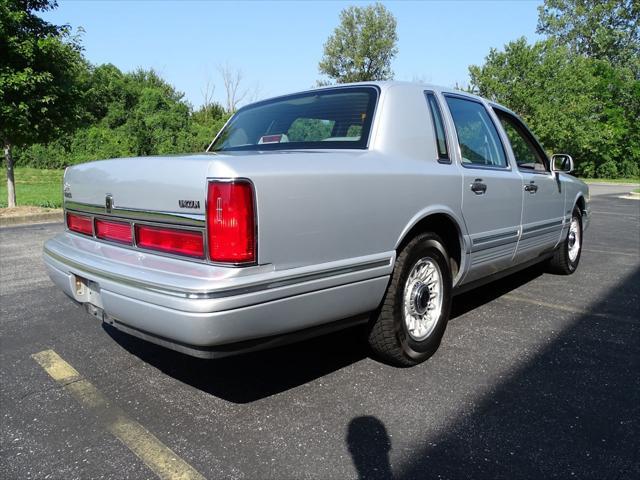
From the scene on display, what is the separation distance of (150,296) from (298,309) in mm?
664

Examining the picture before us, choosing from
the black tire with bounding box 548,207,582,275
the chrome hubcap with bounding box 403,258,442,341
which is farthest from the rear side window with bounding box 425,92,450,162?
the black tire with bounding box 548,207,582,275

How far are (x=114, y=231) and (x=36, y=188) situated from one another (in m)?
19.2

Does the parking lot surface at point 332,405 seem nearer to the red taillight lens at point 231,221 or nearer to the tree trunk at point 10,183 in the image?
the red taillight lens at point 231,221

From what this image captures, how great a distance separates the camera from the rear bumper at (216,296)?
2135 millimetres

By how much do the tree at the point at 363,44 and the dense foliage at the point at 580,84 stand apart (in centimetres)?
1525

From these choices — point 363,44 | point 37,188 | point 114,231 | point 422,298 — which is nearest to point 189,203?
point 114,231

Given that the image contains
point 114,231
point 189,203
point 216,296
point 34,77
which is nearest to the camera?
point 216,296

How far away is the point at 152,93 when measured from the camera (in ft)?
86.6

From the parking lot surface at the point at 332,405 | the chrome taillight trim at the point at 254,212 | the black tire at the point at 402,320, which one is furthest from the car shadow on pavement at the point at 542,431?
the chrome taillight trim at the point at 254,212

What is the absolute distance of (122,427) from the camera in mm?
2512

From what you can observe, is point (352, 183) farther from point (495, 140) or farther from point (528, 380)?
point (495, 140)

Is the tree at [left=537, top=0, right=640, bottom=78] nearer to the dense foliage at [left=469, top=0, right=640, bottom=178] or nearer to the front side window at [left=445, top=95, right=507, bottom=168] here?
the dense foliage at [left=469, top=0, right=640, bottom=178]

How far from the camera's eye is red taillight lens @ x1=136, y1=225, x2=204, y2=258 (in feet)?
7.50

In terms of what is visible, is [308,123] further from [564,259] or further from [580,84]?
[580,84]
